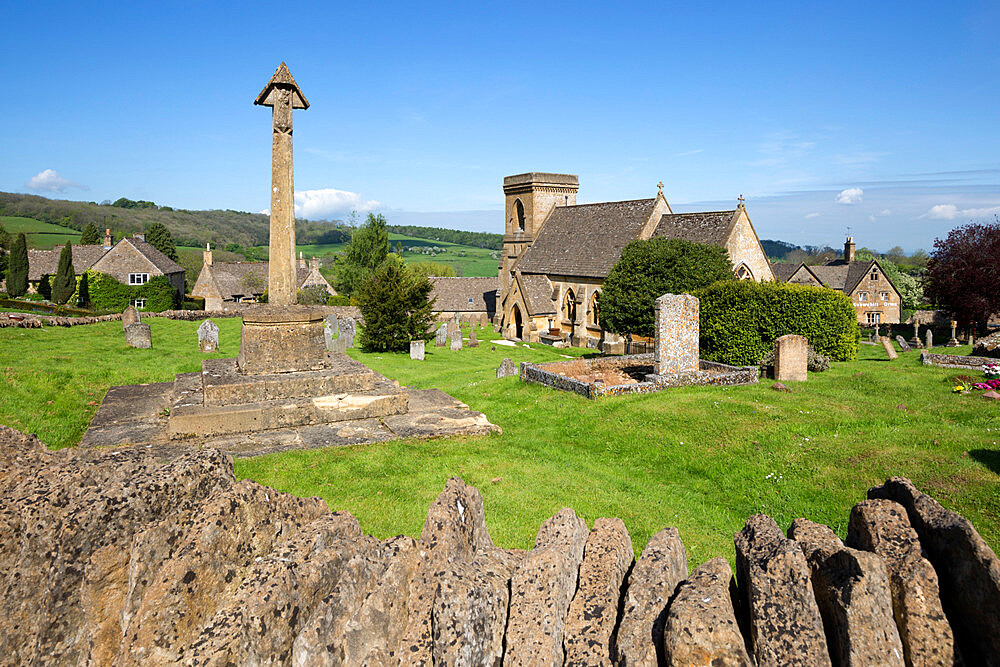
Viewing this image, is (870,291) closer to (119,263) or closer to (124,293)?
(124,293)

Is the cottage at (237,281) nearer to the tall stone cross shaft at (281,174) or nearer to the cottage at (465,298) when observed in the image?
the cottage at (465,298)

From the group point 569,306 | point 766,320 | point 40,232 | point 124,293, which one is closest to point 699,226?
point 569,306

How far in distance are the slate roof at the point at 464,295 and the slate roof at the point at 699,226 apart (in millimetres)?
21589

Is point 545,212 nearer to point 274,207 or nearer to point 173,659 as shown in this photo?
point 274,207

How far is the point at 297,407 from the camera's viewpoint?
425 inches

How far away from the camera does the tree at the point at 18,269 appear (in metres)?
54.0

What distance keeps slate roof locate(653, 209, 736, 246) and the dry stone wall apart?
117 feet

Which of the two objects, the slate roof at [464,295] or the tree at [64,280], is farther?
the slate roof at [464,295]

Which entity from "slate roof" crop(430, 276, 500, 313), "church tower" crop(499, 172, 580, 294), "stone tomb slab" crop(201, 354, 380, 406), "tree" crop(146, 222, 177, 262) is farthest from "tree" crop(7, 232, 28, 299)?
"stone tomb slab" crop(201, 354, 380, 406)

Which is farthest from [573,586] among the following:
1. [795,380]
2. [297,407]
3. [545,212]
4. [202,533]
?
[545,212]

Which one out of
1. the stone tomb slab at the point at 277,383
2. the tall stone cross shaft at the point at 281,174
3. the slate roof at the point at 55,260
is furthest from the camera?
the slate roof at the point at 55,260

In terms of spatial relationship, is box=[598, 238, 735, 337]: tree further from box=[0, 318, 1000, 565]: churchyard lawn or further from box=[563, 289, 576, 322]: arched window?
box=[0, 318, 1000, 565]: churchyard lawn

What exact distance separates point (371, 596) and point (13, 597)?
2052 mm

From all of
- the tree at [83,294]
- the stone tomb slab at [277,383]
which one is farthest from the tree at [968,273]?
the tree at [83,294]
